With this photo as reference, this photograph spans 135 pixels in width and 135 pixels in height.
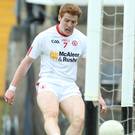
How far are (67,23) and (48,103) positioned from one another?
837 millimetres

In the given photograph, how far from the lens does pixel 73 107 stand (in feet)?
33.4

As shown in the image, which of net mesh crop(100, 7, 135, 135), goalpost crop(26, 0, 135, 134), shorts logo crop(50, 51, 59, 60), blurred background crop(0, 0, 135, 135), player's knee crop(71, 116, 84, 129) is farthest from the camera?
blurred background crop(0, 0, 135, 135)

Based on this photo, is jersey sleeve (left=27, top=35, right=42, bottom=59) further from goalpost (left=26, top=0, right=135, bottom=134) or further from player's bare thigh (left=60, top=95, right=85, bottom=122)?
goalpost (left=26, top=0, right=135, bottom=134)

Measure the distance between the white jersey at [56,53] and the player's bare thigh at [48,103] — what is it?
216 mm

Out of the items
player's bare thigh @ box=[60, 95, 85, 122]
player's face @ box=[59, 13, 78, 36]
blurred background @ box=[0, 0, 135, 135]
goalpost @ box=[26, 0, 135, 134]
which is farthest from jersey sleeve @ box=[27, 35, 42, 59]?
blurred background @ box=[0, 0, 135, 135]

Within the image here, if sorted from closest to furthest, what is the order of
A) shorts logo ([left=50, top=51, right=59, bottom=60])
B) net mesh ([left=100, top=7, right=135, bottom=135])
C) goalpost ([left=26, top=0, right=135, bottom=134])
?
goalpost ([left=26, top=0, right=135, bottom=134]) → shorts logo ([left=50, top=51, right=59, bottom=60]) → net mesh ([left=100, top=7, right=135, bottom=135])

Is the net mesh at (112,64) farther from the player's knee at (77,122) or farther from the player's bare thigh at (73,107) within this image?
the player's knee at (77,122)

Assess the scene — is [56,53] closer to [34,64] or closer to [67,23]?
Answer: [67,23]

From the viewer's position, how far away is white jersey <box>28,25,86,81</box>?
407 inches

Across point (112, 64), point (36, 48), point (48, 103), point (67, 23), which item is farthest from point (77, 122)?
point (112, 64)

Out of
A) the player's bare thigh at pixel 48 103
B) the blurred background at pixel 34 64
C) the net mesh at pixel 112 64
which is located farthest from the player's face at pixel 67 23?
the blurred background at pixel 34 64

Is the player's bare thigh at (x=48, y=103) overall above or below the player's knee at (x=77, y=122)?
above

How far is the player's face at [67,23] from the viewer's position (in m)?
10.2

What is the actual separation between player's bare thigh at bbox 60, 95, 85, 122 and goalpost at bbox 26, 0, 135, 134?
0.94 feet
